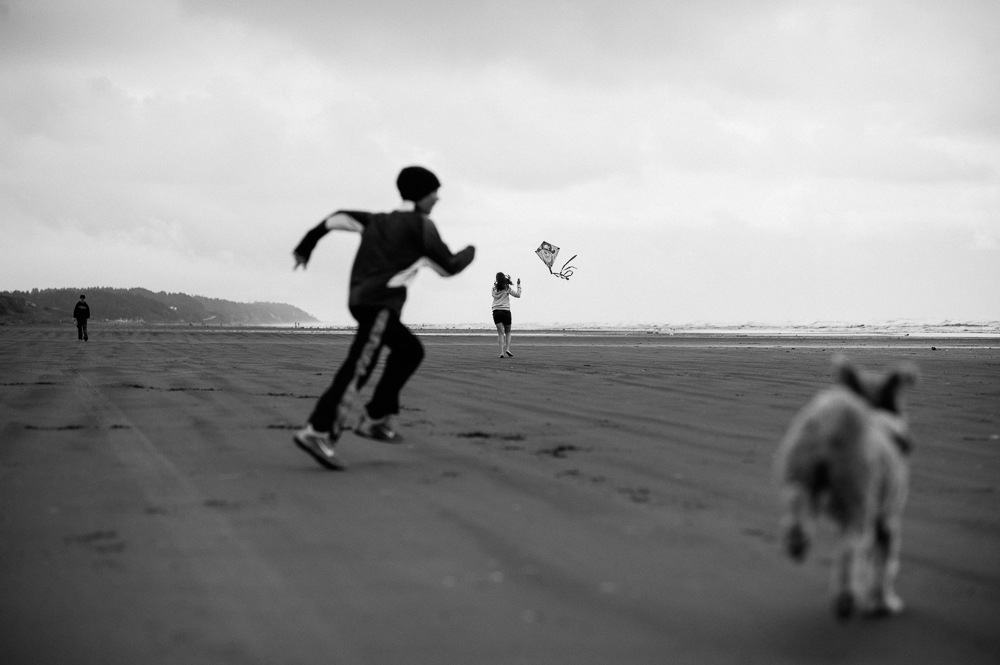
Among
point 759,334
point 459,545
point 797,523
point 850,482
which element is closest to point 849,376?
point 850,482

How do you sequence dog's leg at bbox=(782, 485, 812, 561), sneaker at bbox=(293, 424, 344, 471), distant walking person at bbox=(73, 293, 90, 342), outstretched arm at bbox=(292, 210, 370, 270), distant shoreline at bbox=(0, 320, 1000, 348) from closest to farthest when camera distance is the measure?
dog's leg at bbox=(782, 485, 812, 561)
sneaker at bbox=(293, 424, 344, 471)
outstretched arm at bbox=(292, 210, 370, 270)
distant walking person at bbox=(73, 293, 90, 342)
distant shoreline at bbox=(0, 320, 1000, 348)

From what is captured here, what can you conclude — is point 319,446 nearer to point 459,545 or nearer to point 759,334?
point 459,545

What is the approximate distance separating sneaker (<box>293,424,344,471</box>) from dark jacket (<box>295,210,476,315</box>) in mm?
1007

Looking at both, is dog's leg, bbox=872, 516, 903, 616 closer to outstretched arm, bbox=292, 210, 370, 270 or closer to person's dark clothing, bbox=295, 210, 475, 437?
person's dark clothing, bbox=295, 210, 475, 437

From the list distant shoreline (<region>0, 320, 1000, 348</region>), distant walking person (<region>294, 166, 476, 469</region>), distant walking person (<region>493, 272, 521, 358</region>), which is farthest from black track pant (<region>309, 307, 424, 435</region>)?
distant shoreline (<region>0, 320, 1000, 348</region>)

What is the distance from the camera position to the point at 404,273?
6.69m

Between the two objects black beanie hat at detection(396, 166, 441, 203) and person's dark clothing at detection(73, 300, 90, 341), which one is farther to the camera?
person's dark clothing at detection(73, 300, 90, 341)

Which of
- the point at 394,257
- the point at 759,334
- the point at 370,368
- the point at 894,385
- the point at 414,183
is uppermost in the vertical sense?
the point at 414,183

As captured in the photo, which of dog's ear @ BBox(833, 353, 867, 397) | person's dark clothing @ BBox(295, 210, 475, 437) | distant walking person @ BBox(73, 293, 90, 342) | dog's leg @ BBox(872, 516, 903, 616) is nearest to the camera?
dog's ear @ BBox(833, 353, 867, 397)

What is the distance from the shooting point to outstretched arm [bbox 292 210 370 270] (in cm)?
680

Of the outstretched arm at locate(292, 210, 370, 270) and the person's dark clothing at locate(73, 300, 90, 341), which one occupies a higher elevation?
the outstretched arm at locate(292, 210, 370, 270)

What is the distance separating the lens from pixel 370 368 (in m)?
6.59

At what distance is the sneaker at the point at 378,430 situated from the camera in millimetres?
7172

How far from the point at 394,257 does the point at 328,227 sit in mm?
580
